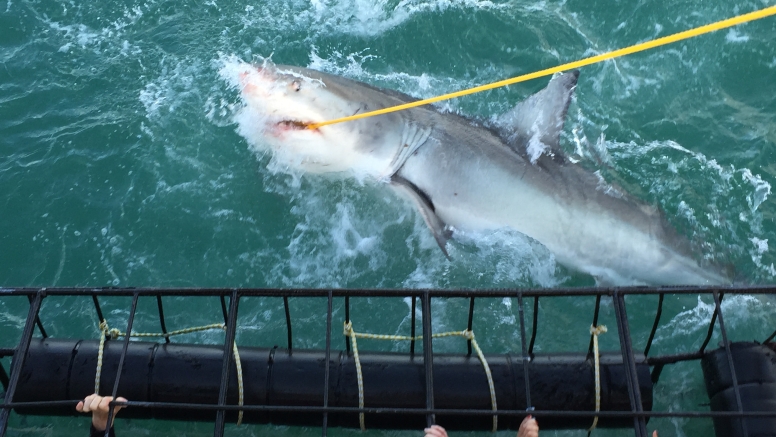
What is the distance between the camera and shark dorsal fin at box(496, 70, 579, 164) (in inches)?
224

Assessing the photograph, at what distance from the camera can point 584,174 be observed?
224 inches

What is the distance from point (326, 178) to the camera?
6148 millimetres

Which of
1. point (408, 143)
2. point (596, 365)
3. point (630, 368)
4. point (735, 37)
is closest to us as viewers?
point (630, 368)

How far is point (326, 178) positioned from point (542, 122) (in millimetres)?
1943

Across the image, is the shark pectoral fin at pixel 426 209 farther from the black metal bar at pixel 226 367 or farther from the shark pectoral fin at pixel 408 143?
the black metal bar at pixel 226 367

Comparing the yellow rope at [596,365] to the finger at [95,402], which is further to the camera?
the yellow rope at [596,365]

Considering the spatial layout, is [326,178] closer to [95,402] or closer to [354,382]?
[354,382]

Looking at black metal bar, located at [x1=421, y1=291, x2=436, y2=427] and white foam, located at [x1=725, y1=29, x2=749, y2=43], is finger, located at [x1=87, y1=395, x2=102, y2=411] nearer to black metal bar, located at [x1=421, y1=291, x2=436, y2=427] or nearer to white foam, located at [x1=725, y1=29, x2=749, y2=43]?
black metal bar, located at [x1=421, y1=291, x2=436, y2=427]

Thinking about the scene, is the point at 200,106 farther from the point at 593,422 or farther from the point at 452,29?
the point at 593,422

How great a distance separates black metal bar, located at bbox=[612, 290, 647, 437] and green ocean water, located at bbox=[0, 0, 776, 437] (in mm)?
1637

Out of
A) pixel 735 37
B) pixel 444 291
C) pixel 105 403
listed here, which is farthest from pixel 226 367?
pixel 735 37

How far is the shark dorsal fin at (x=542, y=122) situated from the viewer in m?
5.70

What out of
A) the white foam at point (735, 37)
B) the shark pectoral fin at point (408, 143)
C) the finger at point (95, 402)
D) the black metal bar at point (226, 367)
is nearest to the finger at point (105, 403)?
the finger at point (95, 402)

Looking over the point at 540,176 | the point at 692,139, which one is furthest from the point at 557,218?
the point at 692,139
